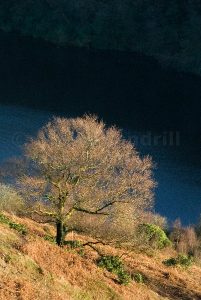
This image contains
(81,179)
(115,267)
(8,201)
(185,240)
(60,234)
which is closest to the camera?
(115,267)

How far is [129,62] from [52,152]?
136013mm

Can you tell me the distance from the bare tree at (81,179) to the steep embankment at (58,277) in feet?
13.0

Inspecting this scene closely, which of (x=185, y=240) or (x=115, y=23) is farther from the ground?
(x=115, y=23)

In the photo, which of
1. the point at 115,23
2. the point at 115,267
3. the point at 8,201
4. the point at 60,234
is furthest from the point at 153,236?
the point at 115,23

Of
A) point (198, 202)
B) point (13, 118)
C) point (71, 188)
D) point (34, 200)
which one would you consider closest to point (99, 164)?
point (71, 188)

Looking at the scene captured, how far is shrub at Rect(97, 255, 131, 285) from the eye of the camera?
3678cm

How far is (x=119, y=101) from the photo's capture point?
140m

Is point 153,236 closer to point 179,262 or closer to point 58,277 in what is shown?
point 179,262

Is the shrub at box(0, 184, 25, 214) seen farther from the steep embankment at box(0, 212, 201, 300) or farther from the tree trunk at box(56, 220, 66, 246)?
the tree trunk at box(56, 220, 66, 246)

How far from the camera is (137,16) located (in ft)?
626

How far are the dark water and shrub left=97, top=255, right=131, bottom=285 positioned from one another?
4596 centimetres

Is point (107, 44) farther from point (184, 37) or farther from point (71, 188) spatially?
point (71, 188)

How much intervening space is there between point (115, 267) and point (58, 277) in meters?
9.13

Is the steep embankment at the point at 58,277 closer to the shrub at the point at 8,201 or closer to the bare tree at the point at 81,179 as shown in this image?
the bare tree at the point at 81,179
